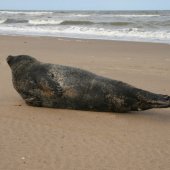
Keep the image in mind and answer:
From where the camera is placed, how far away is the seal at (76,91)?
219 inches

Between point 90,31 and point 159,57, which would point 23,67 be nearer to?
point 159,57

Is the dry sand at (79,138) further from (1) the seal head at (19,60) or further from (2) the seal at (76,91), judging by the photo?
(1) the seal head at (19,60)

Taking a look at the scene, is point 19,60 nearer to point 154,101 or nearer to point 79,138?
point 154,101

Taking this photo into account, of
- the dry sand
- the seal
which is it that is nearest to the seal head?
the seal

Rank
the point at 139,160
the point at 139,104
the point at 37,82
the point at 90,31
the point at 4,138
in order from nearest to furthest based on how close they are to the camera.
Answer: the point at 139,160
the point at 4,138
the point at 139,104
the point at 37,82
the point at 90,31

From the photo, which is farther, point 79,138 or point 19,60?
point 19,60

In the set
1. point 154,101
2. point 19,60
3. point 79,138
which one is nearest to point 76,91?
point 154,101

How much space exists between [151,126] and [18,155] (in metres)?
1.79

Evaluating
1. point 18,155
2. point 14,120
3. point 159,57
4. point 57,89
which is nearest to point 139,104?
point 57,89

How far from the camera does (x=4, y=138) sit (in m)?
4.45

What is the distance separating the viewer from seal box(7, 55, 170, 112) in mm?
5559

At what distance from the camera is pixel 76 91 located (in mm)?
5754

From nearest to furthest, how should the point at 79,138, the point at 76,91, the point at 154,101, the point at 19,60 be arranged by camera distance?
1. the point at 79,138
2. the point at 154,101
3. the point at 76,91
4. the point at 19,60

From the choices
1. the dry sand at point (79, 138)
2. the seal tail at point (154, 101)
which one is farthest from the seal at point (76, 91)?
the dry sand at point (79, 138)
